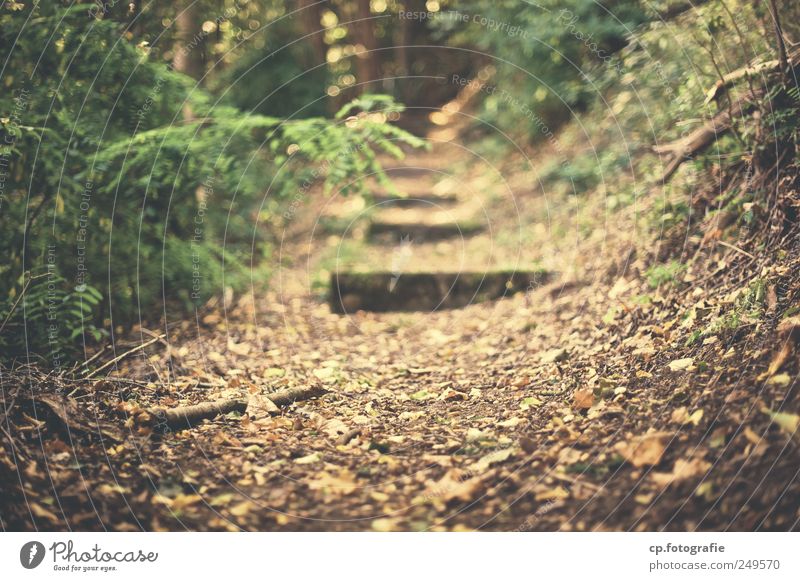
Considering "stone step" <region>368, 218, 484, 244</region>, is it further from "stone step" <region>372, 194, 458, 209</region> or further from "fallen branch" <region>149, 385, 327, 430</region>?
"fallen branch" <region>149, 385, 327, 430</region>

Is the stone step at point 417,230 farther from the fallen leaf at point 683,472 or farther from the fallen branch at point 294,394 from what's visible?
the fallen leaf at point 683,472

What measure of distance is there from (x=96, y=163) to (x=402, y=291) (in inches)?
110

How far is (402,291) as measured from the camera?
5277mm

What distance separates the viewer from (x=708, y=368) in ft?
8.05

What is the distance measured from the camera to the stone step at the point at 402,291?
5156 millimetres

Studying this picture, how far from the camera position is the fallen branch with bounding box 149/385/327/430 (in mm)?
2668

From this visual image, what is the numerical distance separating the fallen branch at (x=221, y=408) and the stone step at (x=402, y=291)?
6.83ft

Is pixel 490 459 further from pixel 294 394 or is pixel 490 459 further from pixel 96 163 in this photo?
pixel 96 163

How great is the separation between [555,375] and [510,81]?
6.52 metres

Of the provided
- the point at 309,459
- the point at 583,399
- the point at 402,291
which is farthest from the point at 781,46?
the point at 402,291

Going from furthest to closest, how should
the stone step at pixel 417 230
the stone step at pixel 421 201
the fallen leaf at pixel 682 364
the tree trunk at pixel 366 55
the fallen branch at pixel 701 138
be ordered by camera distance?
the tree trunk at pixel 366 55
the stone step at pixel 421 201
the stone step at pixel 417 230
the fallen branch at pixel 701 138
the fallen leaf at pixel 682 364

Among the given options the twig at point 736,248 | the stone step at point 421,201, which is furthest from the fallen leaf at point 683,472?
the stone step at point 421,201

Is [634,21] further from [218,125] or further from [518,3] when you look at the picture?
[218,125]
